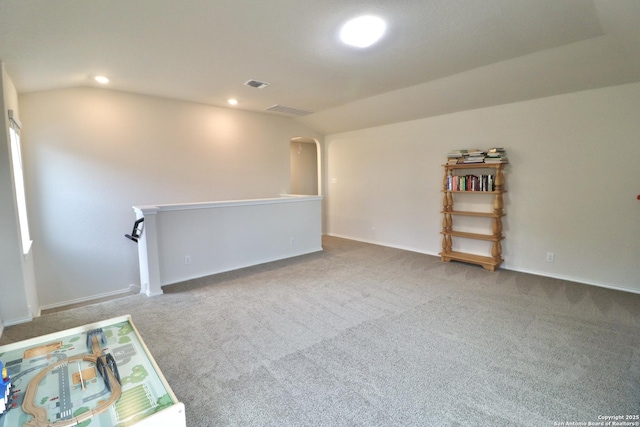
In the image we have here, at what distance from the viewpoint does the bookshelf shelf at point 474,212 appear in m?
4.14

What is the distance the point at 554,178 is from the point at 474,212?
1.02 meters

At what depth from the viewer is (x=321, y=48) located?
2.80 metres

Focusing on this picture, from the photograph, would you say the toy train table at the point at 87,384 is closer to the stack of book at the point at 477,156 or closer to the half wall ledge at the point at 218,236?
the half wall ledge at the point at 218,236

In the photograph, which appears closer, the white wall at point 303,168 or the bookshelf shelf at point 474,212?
the bookshelf shelf at point 474,212

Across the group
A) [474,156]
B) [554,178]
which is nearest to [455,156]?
[474,156]

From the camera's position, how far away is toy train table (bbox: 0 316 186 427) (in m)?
1.21

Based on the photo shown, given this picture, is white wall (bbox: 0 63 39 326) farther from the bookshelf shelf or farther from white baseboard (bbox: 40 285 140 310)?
the bookshelf shelf

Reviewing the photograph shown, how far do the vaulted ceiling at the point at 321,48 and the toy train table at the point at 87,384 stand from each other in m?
2.10

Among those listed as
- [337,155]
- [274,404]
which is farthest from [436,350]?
[337,155]

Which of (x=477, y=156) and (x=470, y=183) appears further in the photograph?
(x=470, y=183)

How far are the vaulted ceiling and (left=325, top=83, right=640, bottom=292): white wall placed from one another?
0.29 m

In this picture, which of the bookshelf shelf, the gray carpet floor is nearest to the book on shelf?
the bookshelf shelf

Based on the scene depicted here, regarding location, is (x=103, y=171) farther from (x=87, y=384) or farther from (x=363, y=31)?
(x=363, y=31)

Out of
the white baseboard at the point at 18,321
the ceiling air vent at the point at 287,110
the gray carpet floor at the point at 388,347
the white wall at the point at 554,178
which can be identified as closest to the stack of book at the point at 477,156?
the white wall at the point at 554,178
